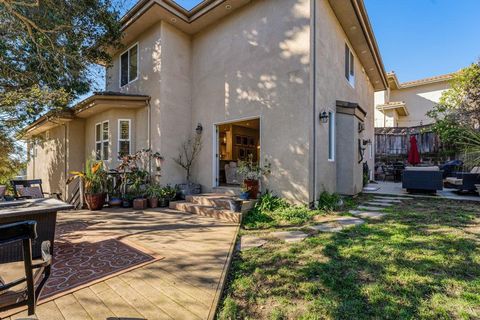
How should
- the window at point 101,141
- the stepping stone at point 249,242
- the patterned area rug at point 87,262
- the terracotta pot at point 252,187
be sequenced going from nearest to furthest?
the patterned area rug at point 87,262 < the stepping stone at point 249,242 < the terracotta pot at point 252,187 < the window at point 101,141

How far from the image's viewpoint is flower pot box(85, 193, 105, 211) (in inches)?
295

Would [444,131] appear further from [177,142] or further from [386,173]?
[177,142]

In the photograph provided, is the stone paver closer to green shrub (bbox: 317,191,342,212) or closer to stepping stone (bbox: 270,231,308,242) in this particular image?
green shrub (bbox: 317,191,342,212)

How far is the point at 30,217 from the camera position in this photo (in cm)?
335

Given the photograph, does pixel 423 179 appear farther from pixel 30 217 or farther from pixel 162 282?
pixel 30 217

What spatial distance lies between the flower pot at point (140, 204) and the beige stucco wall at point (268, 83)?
2.08m

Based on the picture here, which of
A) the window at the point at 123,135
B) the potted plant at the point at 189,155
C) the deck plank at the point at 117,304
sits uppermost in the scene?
the window at the point at 123,135

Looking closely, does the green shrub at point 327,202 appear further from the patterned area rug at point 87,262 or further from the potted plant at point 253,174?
the patterned area rug at point 87,262

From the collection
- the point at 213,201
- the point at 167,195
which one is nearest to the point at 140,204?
the point at 167,195

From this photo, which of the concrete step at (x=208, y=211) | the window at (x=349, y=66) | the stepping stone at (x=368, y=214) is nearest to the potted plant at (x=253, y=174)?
the concrete step at (x=208, y=211)

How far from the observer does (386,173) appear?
14.5m

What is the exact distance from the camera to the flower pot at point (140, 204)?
763 cm

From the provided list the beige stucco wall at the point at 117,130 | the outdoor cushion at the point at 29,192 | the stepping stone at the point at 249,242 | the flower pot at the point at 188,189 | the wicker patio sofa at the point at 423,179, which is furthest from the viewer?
the beige stucco wall at the point at 117,130

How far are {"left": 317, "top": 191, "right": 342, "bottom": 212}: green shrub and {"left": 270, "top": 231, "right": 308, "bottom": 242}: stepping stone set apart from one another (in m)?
2.07
